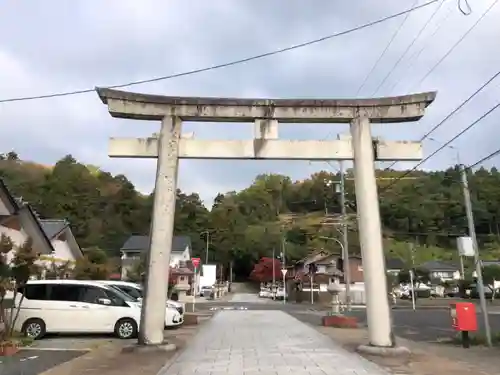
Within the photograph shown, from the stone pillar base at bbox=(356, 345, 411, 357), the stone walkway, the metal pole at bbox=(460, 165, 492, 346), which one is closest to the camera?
the stone pillar base at bbox=(356, 345, 411, 357)

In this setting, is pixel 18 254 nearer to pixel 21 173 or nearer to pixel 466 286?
pixel 466 286

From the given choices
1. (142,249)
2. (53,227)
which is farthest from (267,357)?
(142,249)

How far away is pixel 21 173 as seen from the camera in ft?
231

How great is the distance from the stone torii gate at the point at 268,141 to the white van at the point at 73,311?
4605mm

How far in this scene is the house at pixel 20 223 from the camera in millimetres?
16609

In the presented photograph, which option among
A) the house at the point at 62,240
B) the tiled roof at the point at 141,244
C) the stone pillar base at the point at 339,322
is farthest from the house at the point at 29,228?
the tiled roof at the point at 141,244

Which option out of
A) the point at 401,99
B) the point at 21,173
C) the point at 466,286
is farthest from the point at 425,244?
the point at 401,99

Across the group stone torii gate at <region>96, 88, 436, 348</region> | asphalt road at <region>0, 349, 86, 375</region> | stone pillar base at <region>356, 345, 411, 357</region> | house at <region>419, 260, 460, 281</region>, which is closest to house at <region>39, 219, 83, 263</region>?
asphalt road at <region>0, 349, 86, 375</region>

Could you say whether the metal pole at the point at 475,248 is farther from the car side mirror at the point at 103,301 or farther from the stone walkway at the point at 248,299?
the stone walkway at the point at 248,299

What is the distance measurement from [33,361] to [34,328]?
15.4 feet

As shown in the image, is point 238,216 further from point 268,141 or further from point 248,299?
point 268,141

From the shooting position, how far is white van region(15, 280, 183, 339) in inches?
554

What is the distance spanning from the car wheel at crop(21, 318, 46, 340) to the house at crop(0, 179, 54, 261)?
340 centimetres

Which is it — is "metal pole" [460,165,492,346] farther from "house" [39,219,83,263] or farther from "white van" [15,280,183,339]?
"house" [39,219,83,263]
